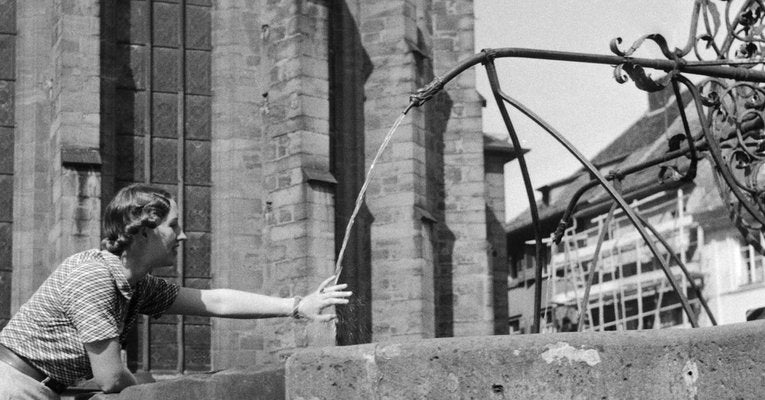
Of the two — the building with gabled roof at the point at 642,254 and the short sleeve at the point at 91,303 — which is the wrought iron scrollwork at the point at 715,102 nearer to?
the short sleeve at the point at 91,303

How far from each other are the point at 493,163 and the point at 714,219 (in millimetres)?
14955

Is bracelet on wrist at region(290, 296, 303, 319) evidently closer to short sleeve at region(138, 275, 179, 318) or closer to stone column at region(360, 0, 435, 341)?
short sleeve at region(138, 275, 179, 318)

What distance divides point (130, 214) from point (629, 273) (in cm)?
4066

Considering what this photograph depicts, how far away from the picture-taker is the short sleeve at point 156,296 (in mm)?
5180

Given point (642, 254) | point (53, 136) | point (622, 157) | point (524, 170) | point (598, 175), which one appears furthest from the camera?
point (622, 157)

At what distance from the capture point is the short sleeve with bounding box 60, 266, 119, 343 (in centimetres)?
469

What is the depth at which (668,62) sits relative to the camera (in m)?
7.46

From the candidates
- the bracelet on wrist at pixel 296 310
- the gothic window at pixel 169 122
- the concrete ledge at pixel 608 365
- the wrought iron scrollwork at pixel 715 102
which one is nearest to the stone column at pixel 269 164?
the gothic window at pixel 169 122

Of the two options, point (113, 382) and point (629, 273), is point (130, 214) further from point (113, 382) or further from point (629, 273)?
point (629, 273)

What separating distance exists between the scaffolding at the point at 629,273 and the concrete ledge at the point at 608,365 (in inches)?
1421

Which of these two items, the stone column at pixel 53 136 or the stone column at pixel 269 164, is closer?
the stone column at pixel 53 136

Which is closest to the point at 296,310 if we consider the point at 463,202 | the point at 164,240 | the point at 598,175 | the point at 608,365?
the point at 164,240

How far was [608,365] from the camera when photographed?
13.2 feet

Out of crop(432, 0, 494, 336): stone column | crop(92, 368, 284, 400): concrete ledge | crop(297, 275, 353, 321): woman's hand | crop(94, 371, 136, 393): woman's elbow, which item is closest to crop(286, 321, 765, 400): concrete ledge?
crop(92, 368, 284, 400): concrete ledge
